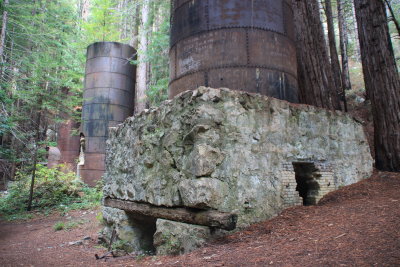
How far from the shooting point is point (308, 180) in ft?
19.2

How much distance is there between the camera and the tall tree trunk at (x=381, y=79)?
7.29 m

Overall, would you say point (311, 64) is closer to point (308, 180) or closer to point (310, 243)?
point (308, 180)

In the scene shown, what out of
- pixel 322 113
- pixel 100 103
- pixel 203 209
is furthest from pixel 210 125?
pixel 100 103

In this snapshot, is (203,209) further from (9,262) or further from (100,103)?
(100,103)

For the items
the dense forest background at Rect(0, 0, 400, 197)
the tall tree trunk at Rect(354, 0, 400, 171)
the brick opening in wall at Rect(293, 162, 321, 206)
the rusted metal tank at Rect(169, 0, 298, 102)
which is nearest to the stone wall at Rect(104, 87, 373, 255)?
the brick opening in wall at Rect(293, 162, 321, 206)

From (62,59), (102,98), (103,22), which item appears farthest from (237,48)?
(103,22)

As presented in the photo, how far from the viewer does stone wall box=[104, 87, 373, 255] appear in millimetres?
4438

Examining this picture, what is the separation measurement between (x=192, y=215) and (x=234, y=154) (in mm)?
1081

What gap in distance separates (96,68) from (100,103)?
1.84 meters

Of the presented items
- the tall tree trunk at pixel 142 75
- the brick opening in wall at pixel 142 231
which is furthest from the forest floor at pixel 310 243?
the tall tree trunk at pixel 142 75

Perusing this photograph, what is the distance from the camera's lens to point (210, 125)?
14.7ft

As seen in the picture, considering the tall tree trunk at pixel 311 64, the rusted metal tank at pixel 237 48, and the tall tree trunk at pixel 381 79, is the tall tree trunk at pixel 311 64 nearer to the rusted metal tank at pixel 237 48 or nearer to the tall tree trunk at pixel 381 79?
the tall tree trunk at pixel 381 79

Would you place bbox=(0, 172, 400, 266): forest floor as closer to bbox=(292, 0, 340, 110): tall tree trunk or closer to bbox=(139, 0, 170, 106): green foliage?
bbox=(292, 0, 340, 110): tall tree trunk

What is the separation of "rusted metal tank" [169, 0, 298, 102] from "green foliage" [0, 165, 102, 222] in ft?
27.0
